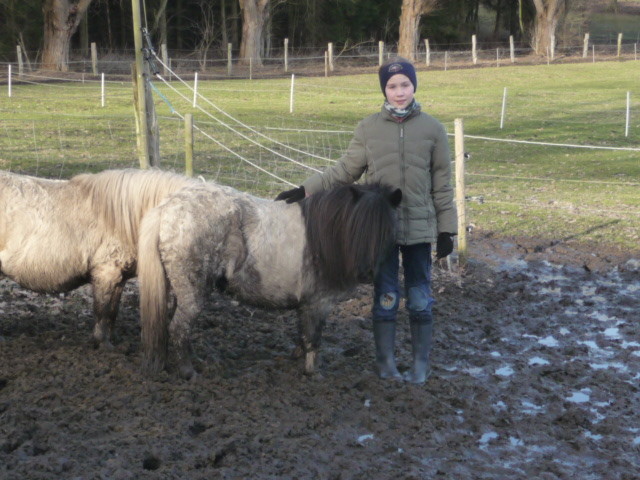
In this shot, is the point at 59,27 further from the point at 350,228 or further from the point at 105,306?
the point at 350,228

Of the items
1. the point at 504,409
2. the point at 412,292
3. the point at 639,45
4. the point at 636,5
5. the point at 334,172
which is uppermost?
the point at 636,5

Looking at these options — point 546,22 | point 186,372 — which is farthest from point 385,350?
point 546,22

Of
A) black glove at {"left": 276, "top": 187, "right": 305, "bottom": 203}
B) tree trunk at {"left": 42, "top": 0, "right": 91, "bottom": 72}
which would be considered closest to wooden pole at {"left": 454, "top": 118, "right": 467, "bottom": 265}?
black glove at {"left": 276, "top": 187, "right": 305, "bottom": 203}

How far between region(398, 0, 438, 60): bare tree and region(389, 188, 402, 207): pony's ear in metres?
34.6

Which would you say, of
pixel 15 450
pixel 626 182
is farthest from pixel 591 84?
pixel 15 450

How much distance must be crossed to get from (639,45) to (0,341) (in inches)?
1758

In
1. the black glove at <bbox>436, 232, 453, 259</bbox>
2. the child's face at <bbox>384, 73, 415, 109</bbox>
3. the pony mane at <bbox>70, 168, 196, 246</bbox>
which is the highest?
the child's face at <bbox>384, 73, 415, 109</bbox>

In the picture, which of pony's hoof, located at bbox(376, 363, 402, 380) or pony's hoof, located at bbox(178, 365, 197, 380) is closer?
pony's hoof, located at bbox(178, 365, 197, 380)

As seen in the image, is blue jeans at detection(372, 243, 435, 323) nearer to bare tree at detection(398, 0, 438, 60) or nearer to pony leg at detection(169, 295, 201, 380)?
pony leg at detection(169, 295, 201, 380)

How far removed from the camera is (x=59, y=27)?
98.0 feet

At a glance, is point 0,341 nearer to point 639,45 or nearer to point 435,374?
point 435,374

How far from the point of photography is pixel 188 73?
108 feet

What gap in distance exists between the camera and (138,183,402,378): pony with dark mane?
5004 mm

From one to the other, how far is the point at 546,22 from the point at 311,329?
38672mm
